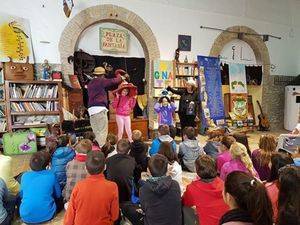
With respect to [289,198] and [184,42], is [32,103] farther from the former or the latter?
[289,198]

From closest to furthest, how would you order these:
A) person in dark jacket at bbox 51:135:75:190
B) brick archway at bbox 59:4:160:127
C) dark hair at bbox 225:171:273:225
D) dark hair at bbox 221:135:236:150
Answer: dark hair at bbox 225:171:273:225, person in dark jacket at bbox 51:135:75:190, dark hair at bbox 221:135:236:150, brick archway at bbox 59:4:160:127

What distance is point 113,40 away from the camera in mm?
6926

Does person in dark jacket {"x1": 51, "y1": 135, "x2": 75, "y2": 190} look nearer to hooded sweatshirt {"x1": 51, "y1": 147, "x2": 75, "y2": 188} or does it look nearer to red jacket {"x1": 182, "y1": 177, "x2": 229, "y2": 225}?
hooded sweatshirt {"x1": 51, "y1": 147, "x2": 75, "y2": 188}

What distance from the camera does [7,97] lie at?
553 cm

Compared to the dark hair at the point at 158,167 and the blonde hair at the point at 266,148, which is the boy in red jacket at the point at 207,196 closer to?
the dark hair at the point at 158,167

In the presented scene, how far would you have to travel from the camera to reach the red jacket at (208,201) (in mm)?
2164

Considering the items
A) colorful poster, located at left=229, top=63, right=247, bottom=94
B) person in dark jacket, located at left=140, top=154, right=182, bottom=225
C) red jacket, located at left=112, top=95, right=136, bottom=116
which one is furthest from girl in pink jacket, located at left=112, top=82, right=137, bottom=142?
colorful poster, located at left=229, top=63, right=247, bottom=94

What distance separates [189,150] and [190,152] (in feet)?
0.11

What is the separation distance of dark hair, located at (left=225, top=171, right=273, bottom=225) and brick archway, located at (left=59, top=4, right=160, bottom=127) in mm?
5255

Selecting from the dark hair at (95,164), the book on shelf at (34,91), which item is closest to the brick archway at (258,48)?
the book on shelf at (34,91)

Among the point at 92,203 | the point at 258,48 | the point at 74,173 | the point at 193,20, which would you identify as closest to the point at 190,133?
the point at 74,173

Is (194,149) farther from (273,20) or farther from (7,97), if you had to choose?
(273,20)

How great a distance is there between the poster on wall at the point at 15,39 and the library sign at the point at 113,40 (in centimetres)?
161

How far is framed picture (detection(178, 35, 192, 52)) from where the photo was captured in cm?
757
